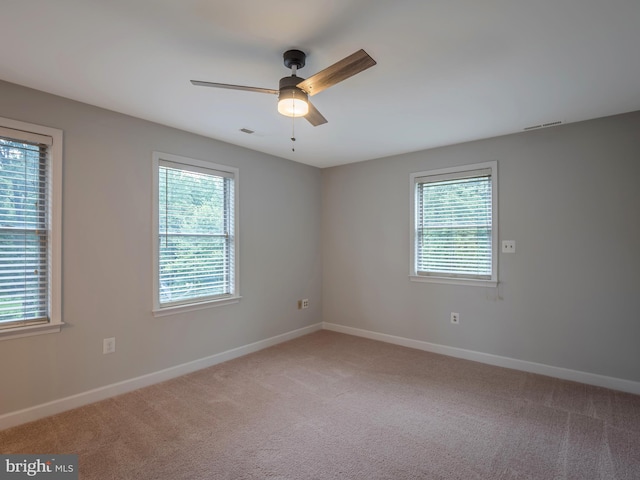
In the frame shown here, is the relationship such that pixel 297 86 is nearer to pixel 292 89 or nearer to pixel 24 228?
pixel 292 89

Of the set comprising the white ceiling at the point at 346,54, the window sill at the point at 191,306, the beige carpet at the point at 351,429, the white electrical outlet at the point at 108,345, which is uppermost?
the white ceiling at the point at 346,54

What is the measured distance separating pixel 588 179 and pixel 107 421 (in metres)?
4.60

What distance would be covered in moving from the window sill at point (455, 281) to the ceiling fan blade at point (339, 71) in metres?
2.84

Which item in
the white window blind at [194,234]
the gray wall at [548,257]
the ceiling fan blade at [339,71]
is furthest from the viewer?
the white window blind at [194,234]

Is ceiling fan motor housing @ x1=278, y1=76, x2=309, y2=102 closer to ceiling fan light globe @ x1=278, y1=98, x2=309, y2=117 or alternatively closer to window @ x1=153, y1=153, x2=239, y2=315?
ceiling fan light globe @ x1=278, y1=98, x2=309, y2=117

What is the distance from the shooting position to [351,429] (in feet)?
7.88

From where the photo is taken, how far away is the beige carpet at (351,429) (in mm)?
1992

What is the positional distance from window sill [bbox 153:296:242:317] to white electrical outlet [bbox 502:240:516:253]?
3006mm

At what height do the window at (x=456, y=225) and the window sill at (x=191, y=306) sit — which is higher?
the window at (x=456, y=225)

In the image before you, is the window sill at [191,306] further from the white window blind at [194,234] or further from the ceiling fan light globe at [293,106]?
the ceiling fan light globe at [293,106]

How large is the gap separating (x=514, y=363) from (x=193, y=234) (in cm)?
364

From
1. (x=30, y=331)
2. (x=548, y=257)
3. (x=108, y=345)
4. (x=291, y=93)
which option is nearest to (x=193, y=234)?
(x=108, y=345)

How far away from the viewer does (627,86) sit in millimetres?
2451

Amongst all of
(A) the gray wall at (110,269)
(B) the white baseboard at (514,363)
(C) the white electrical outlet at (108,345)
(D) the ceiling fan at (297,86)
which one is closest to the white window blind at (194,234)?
(A) the gray wall at (110,269)
